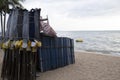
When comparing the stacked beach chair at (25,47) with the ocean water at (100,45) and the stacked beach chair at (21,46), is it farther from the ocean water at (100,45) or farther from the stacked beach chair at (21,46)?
the ocean water at (100,45)

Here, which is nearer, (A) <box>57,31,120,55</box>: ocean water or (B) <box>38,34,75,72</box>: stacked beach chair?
(B) <box>38,34,75,72</box>: stacked beach chair

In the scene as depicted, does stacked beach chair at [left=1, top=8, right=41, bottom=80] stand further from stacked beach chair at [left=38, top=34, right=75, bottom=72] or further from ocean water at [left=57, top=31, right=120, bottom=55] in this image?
ocean water at [left=57, top=31, right=120, bottom=55]

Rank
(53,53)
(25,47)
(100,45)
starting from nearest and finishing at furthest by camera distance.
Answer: (25,47), (53,53), (100,45)

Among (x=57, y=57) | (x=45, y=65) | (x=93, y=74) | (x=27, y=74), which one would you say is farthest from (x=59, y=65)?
(x=27, y=74)

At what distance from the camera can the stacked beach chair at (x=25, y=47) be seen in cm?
584

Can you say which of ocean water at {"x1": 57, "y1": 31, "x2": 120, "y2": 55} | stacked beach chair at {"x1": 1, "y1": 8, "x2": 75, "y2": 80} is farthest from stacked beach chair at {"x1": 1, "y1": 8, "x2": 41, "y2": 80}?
ocean water at {"x1": 57, "y1": 31, "x2": 120, "y2": 55}

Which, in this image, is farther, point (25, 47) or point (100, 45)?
A: point (100, 45)

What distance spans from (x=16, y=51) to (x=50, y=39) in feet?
7.82

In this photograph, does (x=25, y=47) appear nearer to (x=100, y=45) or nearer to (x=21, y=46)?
(x=21, y=46)

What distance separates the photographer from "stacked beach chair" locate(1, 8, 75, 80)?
5840 millimetres

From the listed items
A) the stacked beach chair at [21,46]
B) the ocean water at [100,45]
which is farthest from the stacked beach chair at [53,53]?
the ocean water at [100,45]

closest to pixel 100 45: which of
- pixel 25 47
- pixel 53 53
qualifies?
pixel 53 53

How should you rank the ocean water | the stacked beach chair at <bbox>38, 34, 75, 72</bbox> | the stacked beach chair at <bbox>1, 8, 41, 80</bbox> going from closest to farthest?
the stacked beach chair at <bbox>1, 8, 41, 80</bbox>
the stacked beach chair at <bbox>38, 34, 75, 72</bbox>
the ocean water

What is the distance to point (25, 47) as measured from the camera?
566 centimetres
